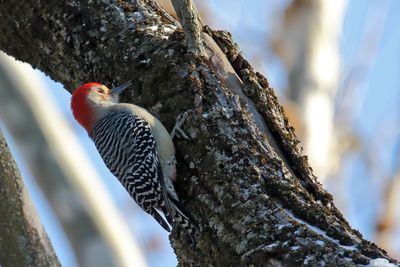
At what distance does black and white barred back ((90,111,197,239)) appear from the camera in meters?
4.58

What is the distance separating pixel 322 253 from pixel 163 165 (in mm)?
1525

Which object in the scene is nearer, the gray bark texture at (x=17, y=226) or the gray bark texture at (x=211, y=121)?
the gray bark texture at (x=211, y=121)

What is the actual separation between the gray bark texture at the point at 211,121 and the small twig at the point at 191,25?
0.06 meters

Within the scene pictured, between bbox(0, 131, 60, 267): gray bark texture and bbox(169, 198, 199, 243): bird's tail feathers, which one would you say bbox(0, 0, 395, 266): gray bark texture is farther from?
bbox(0, 131, 60, 267): gray bark texture

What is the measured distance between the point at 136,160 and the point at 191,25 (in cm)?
103

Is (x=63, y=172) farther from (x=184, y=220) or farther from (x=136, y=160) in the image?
(x=184, y=220)

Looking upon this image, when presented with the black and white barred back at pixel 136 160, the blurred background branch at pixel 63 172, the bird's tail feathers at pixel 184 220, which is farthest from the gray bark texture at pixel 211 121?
the blurred background branch at pixel 63 172

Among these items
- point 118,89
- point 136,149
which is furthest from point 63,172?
A: point 118,89

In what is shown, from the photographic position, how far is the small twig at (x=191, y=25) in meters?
4.36

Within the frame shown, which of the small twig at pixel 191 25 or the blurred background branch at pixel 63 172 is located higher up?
the small twig at pixel 191 25

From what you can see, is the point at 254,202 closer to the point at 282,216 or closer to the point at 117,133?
the point at 282,216

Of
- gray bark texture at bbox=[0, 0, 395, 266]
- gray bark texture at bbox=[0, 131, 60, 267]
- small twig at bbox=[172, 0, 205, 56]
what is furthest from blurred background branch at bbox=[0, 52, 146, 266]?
small twig at bbox=[172, 0, 205, 56]

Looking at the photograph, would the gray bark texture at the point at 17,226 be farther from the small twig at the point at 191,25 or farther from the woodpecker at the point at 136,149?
the small twig at the point at 191,25

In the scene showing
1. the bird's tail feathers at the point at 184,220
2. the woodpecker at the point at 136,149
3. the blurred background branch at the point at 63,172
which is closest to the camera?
the bird's tail feathers at the point at 184,220
